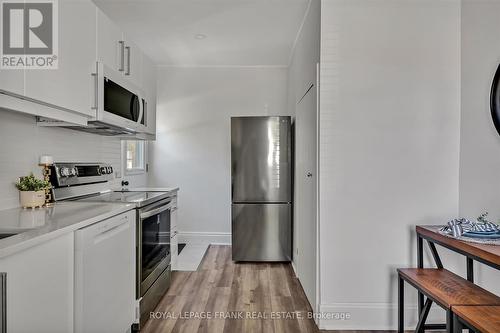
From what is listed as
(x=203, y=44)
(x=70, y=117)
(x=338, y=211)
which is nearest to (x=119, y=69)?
(x=70, y=117)

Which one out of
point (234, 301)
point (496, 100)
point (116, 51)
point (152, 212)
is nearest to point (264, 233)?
point (234, 301)

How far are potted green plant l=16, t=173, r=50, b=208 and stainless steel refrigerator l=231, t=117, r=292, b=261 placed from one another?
2.18 m

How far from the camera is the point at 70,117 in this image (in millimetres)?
1846

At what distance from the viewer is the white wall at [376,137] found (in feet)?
7.52

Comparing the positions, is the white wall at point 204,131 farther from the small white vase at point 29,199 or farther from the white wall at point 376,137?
the small white vase at point 29,199

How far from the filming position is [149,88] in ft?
10.3

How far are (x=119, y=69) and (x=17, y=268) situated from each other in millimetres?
1761

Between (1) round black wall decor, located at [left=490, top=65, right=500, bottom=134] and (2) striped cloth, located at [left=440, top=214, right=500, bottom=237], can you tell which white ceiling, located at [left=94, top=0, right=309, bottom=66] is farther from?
(2) striped cloth, located at [left=440, top=214, right=500, bottom=237]

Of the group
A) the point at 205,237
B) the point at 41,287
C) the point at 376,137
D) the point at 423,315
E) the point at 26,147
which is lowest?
the point at 205,237

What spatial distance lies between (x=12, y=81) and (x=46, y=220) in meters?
0.63

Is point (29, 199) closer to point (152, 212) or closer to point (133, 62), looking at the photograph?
point (152, 212)

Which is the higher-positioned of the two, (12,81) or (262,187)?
(12,81)

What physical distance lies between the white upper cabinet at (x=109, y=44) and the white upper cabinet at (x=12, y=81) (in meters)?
0.77

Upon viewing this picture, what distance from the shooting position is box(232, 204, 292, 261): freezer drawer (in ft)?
12.4
